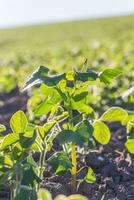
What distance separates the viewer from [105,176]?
3186mm

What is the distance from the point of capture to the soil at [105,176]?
9.48 feet

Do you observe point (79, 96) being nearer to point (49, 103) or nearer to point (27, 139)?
point (49, 103)

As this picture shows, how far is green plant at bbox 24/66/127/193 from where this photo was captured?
2531 mm

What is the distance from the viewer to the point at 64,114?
9.14 feet

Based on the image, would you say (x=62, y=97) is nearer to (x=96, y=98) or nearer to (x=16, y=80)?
(x=96, y=98)

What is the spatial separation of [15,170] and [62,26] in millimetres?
31739

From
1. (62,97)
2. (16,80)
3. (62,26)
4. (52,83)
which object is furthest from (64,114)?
(62,26)

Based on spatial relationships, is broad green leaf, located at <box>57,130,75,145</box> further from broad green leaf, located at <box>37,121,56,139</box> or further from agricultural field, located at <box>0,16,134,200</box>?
broad green leaf, located at <box>37,121,56,139</box>

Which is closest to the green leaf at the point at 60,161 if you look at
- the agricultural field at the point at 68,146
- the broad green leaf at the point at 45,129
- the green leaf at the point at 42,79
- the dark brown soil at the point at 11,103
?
the agricultural field at the point at 68,146

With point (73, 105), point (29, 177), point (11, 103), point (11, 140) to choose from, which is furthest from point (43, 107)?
point (11, 103)

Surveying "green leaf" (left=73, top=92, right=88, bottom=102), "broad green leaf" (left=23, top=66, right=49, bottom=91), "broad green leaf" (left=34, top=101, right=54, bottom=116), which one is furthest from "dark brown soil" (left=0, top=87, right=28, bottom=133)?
"broad green leaf" (left=23, top=66, right=49, bottom=91)

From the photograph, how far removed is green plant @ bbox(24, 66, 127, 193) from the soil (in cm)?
9

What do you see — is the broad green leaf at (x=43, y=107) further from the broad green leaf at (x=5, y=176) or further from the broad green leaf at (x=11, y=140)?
the broad green leaf at (x=5, y=176)

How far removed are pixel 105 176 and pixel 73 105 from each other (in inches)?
24.5
